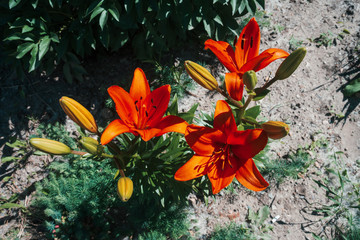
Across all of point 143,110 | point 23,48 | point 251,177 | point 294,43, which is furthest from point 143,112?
point 294,43

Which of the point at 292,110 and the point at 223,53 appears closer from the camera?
the point at 223,53

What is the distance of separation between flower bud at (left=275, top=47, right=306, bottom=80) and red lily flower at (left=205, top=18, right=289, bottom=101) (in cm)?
8

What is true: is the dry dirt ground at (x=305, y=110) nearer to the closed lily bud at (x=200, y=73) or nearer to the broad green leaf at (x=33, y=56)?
the closed lily bud at (x=200, y=73)

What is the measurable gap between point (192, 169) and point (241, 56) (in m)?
0.69

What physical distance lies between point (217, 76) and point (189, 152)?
146 cm

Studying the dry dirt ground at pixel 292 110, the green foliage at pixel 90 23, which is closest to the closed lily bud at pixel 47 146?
the green foliage at pixel 90 23

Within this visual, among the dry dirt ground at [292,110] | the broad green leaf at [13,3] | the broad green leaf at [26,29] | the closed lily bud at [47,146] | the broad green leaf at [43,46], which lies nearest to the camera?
the closed lily bud at [47,146]

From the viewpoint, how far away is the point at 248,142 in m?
1.43

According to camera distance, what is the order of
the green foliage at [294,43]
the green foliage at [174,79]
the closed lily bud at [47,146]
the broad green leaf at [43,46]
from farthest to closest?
the green foliage at [294,43] < the green foliage at [174,79] < the broad green leaf at [43,46] < the closed lily bud at [47,146]

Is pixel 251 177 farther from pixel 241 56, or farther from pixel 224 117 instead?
pixel 241 56

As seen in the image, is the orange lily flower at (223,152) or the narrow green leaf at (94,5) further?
the narrow green leaf at (94,5)

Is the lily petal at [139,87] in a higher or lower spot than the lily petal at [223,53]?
lower

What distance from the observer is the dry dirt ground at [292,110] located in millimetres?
2814

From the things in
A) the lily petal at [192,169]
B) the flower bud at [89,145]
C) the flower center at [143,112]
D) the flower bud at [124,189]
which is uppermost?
the flower center at [143,112]
